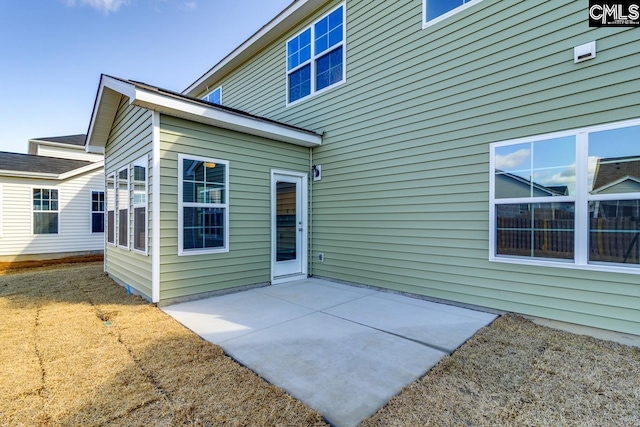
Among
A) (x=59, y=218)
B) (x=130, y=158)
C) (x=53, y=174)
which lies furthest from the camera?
(x=59, y=218)

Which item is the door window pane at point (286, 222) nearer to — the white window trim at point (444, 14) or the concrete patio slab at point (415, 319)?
the concrete patio slab at point (415, 319)

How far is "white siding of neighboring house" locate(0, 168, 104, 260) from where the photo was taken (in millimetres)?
9195

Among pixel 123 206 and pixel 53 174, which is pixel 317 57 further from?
pixel 53 174

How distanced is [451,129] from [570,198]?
5.51ft

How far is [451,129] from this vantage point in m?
4.21

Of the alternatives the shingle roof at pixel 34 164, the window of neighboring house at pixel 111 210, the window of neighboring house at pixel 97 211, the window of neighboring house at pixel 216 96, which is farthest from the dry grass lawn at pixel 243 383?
the shingle roof at pixel 34 164

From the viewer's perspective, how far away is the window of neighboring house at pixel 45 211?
31.7 ft

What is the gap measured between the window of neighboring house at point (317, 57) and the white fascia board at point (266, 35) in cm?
29

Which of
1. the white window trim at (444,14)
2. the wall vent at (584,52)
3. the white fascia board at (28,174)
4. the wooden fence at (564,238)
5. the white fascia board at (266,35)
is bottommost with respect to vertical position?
the wooden fence at (564,238)

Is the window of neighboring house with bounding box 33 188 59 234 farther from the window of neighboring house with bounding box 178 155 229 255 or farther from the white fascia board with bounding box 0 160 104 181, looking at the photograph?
the window of neighboring house with bounding box 178 155 229 255

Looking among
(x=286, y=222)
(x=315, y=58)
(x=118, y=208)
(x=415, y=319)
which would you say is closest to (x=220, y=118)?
(x=286, y=222)

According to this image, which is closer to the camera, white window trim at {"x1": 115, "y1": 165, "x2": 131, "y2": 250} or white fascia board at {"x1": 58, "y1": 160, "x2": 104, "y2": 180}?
white window trim at {"x1": 115, "y1": 165, "x2": 131, "y2": 250}

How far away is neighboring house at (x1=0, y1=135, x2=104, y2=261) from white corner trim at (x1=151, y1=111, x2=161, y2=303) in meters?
8.35

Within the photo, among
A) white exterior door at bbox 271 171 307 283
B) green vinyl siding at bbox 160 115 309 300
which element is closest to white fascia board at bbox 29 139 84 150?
green vinyl siding at bbox 160 115 309 300
